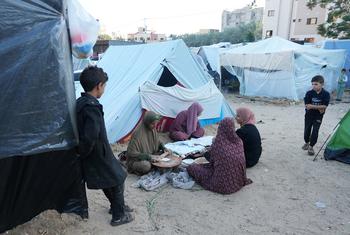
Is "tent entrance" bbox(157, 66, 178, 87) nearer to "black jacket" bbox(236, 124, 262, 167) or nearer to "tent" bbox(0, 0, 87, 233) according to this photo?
"black jacket" bbox(236, 124, 262, 167)

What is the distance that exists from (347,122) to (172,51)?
3.70 metres

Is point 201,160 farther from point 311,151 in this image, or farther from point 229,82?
point 229,82

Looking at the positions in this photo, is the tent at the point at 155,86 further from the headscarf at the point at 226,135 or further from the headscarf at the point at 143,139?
the headscarf at the point at 226,135

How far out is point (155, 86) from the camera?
6.24 m

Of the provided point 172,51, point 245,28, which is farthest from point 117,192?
point 245,28

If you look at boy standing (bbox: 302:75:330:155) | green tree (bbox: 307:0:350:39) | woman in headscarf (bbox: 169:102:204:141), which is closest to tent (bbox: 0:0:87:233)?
woman in headscarf (bbox: 169:102:204:141)

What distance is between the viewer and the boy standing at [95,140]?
262 cm

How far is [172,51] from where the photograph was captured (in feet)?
22.6

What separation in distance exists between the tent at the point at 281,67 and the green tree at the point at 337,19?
5.16 meters

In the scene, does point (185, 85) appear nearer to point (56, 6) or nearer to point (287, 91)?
point (56, 6)

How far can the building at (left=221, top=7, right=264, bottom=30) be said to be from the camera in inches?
2511

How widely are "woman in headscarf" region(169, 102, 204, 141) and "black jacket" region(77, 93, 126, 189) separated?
10.9 feet

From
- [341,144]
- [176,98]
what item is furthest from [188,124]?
[341,144]

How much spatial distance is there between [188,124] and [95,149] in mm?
3644
